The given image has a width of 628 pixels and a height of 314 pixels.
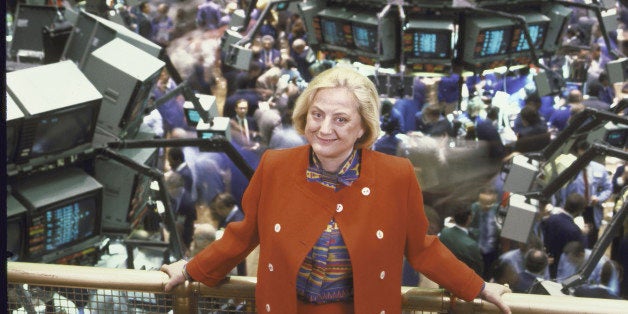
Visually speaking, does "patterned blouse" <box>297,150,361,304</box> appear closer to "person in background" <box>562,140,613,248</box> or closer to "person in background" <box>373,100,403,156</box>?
"person in background" <box>562,140,613,248</box>

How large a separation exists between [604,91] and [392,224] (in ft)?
33.1

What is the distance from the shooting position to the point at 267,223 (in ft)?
9.26

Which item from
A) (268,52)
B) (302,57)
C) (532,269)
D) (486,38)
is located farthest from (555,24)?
(532,269)

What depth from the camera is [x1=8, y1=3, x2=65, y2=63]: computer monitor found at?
343 inches

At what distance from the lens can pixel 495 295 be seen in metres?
2.80

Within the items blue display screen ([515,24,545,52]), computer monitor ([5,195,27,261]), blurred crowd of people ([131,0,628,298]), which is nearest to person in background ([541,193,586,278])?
blurred crowd of people ([131,0,628,298])

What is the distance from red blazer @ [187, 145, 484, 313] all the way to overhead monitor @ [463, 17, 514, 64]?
25.7 feet

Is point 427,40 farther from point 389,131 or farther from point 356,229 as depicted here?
point 356,229

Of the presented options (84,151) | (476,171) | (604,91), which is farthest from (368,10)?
(84,151)

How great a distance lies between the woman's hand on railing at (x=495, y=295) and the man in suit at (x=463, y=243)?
160 inches

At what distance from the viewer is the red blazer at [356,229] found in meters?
2.75

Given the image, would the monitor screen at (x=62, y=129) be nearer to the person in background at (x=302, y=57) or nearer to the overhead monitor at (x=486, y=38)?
the overhead monitor at (x=486, y=38)

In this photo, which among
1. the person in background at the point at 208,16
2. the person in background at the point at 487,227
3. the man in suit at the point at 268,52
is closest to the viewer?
the person in background at the point at 487,227

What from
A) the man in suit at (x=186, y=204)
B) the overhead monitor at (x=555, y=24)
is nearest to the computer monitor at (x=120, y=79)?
the man in suit at (x=186, y=204)
